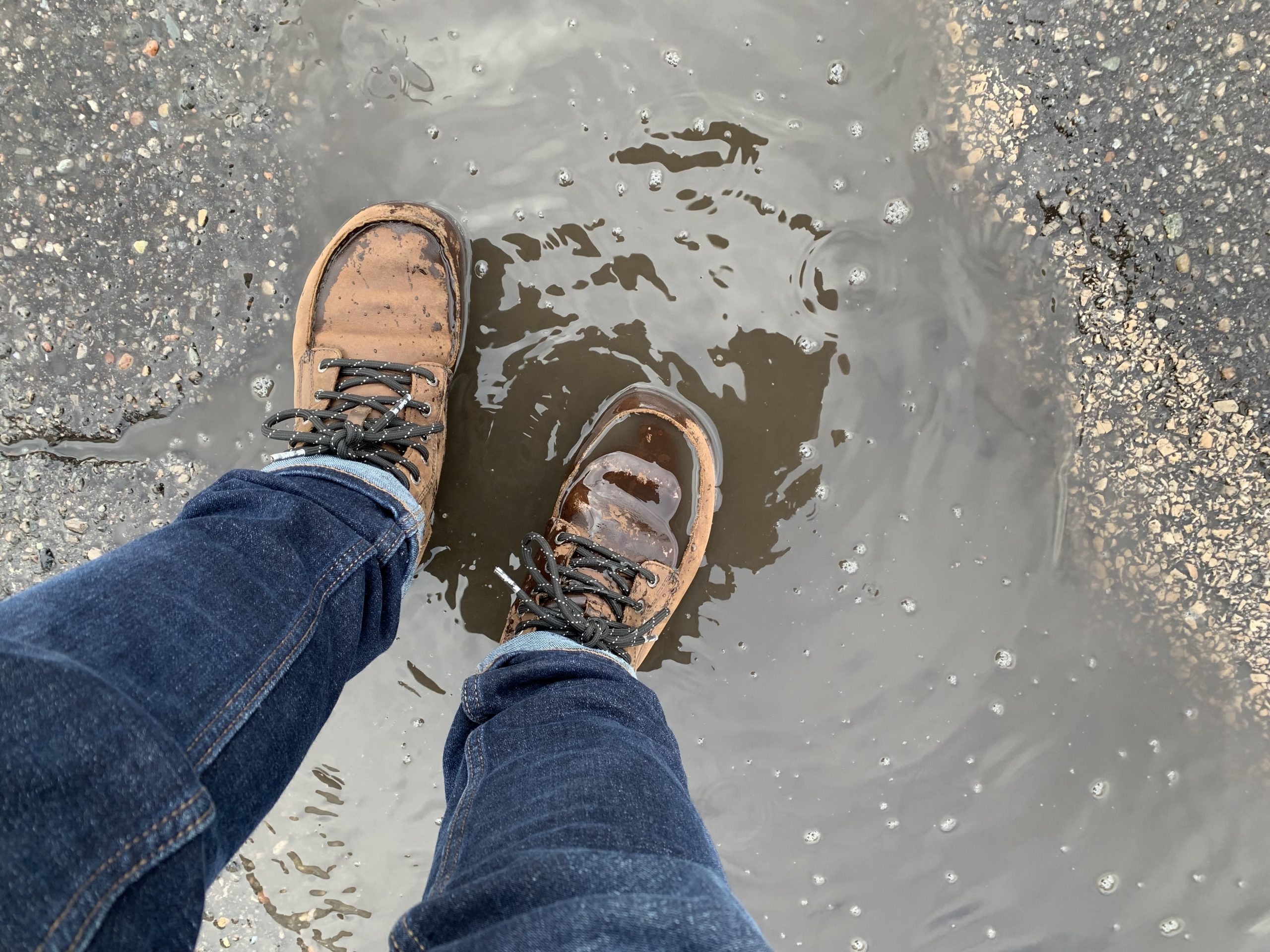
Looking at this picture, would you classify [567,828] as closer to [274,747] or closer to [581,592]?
[274,747]

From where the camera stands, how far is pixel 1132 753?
171 centimetres

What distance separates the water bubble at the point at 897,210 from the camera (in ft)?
5.36

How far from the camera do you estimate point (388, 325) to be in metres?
1.64

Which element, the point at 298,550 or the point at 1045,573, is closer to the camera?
the point at 298,550

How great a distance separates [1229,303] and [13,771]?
218 centimetres

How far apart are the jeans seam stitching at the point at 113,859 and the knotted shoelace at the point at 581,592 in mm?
757

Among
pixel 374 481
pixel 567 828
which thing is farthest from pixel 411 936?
pixel 374 481

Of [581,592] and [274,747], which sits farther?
[581,592]

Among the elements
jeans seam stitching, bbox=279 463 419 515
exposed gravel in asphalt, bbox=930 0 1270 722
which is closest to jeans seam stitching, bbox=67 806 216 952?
jeans seam stitching, bbox=279 463 419 515

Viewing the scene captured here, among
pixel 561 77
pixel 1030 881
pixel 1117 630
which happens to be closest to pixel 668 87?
pixel 561 77

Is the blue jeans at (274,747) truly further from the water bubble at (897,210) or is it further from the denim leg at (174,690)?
the water bubble at (897,210)

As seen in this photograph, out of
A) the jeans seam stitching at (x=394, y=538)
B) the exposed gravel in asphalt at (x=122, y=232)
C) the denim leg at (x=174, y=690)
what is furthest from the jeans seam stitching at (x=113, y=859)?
the exposed gravel in asphalt at (x=122, y=232)

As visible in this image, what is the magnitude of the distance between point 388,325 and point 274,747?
954mm

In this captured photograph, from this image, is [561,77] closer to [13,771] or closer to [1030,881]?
[13,771]
